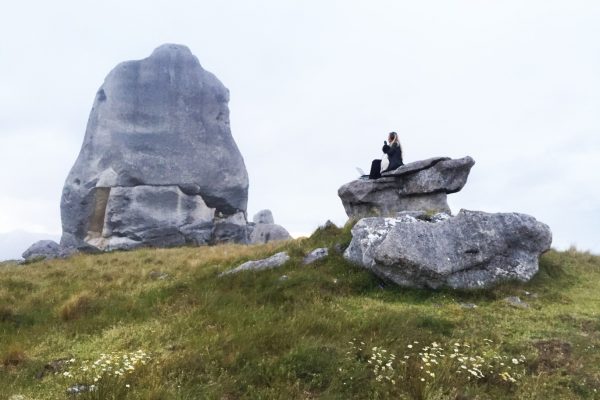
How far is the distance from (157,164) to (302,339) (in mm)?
50330

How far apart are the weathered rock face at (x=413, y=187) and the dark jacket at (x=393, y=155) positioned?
516 millimetres

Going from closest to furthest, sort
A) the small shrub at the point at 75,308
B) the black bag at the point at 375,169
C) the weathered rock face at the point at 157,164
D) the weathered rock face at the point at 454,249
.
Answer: the small shrub at the point at 75,308, the weathered rock face at the point at 454,249, the black bag at the point at 375,169, the weathered rock face at the point at 157,164

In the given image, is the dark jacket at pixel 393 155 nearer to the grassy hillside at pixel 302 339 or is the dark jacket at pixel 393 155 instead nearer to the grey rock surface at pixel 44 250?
the grassy hillside at pixel 302 339

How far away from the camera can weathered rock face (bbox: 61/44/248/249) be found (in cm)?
5303

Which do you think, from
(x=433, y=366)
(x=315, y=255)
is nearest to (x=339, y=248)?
(x=315, y=255)

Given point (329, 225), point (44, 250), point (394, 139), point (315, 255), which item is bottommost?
point (315, 255)

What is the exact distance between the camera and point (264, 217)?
3132 inches

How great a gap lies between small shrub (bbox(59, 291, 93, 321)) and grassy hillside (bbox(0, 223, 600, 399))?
0.13ft

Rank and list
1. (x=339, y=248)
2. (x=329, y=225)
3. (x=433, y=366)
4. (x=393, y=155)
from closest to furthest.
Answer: (x=433, y=366), (x=339, y=248), (x=329, y=225), (x=393, y=155)

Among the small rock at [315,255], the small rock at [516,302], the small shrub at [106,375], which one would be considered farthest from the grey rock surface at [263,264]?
the small shrub at [106,375]

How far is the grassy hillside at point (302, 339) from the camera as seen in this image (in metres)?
7.65

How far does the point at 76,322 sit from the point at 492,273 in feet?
39.8

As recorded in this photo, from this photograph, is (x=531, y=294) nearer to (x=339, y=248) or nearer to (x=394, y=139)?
(x=339, y=248)

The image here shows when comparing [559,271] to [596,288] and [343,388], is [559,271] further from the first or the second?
[343,388]
